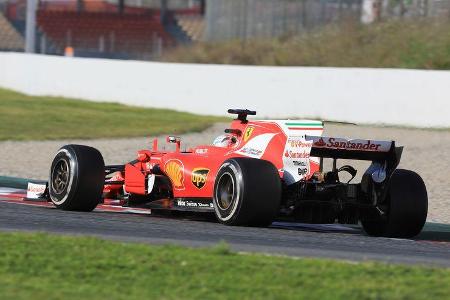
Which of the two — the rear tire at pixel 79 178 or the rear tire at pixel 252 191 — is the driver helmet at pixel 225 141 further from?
the rear tire at pixel 79 178

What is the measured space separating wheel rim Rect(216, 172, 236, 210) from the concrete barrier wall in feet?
45.6

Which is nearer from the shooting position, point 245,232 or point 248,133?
point 245,232

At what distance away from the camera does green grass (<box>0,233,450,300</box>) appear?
20.1ft

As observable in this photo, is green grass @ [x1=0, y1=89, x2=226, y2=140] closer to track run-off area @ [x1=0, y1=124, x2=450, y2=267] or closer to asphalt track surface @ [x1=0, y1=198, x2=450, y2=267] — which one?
track run-off area @ [x1=0, y1=124, x2=450, y2=267]

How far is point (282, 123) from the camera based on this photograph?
10.4 m

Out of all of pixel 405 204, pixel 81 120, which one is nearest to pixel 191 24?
pixel 81 120

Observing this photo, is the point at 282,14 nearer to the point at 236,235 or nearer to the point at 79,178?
the point at 79,178

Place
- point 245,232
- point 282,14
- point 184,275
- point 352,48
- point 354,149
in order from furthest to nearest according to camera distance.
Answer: point 282,14, point 352,48, point 354,149, point 245,232, point 184,275

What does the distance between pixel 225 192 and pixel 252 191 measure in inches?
21.9

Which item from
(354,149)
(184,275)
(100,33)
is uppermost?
(100,33)

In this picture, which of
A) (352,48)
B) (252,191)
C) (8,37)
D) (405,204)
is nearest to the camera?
(252,191)

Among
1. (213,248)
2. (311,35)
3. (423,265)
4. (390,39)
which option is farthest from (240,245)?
(311,35)

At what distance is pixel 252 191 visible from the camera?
9734 mm

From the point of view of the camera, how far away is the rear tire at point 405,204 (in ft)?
34.3
